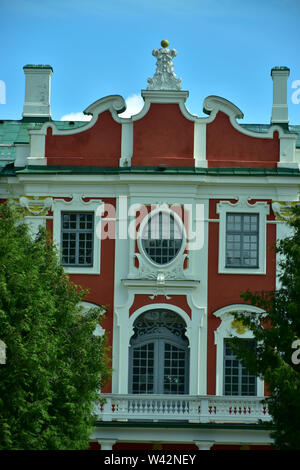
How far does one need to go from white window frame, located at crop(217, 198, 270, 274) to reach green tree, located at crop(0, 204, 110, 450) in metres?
6.46

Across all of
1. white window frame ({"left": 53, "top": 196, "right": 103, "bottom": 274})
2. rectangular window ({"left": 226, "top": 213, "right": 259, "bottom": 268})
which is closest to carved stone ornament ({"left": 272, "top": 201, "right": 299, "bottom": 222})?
rectangular window ({"left": 226, "top": 213, "right": 259, "bottom": 268})

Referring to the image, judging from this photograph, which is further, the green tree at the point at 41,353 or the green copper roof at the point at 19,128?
the green copper roof at the point at 19,128

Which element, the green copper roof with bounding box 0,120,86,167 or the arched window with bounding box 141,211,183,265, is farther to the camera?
the green copper roof with bounding box 0,120,86,167

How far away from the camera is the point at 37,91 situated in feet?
138

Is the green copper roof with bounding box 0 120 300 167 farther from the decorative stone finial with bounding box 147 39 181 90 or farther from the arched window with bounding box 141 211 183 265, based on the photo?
the arched window with bounding box 141 211 183 265

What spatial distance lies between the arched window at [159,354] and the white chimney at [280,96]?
7649mm

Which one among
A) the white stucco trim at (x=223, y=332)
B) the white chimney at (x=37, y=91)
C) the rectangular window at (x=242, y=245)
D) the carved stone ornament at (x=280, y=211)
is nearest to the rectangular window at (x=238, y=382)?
the white stucco trim at (x=223, y=332)

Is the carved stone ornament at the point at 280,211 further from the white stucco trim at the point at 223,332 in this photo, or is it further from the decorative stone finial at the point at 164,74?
the decorative stone finial at the point at 164,74

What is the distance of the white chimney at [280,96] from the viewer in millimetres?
40688

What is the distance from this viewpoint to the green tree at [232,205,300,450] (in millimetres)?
27234

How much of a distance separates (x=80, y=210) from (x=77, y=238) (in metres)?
0.87

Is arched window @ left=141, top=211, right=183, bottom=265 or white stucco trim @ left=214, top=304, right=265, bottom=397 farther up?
arched window @ left=141, top=211, right=183, bottom=265

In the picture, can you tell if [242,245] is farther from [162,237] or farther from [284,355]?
[284,355]

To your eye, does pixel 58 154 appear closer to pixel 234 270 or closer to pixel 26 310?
pixel 234 270
